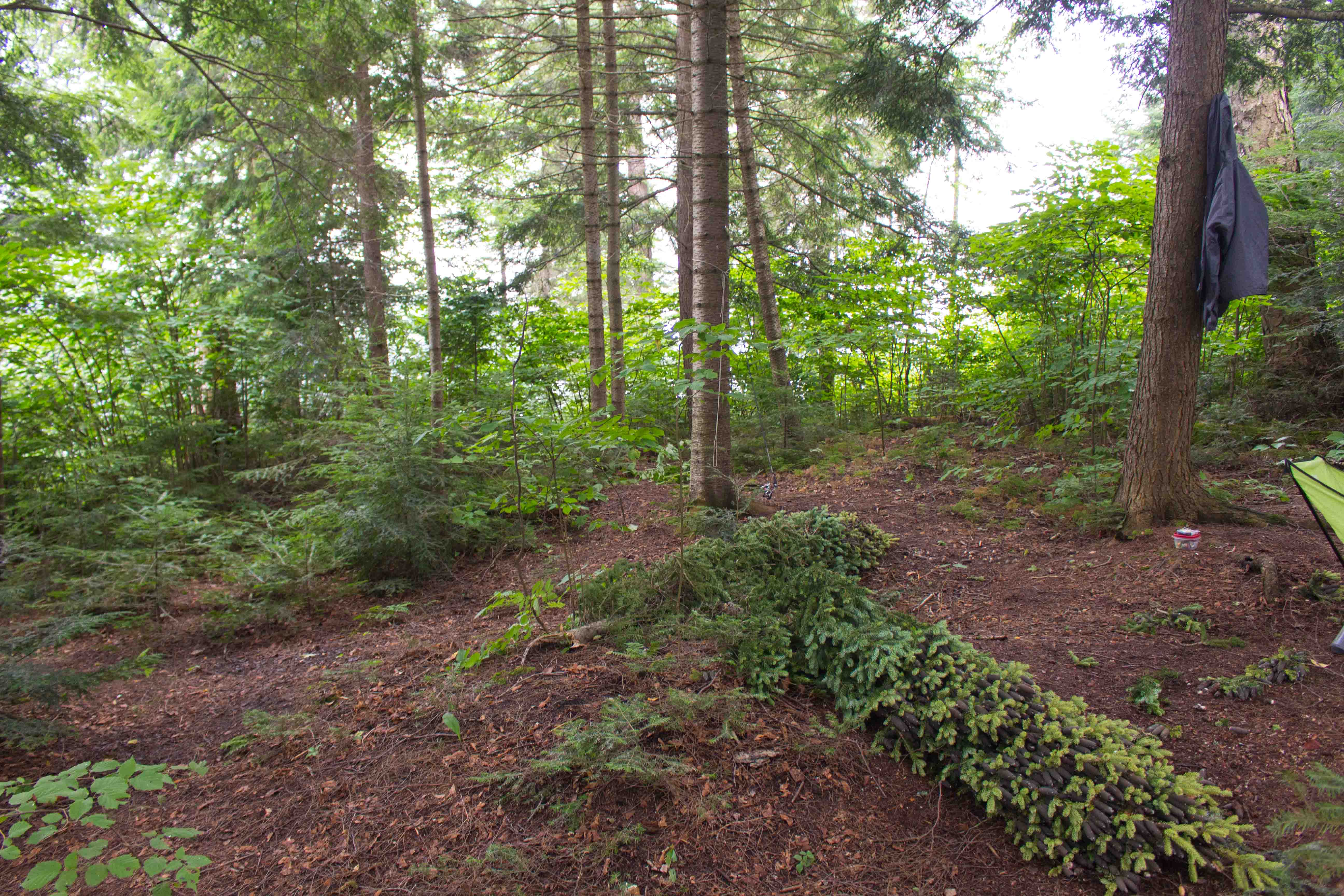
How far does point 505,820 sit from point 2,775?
2.29m

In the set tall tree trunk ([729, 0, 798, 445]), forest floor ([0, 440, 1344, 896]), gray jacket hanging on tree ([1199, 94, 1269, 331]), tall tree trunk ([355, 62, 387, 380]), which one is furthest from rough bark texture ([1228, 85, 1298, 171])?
tall tree trunk ([355, 62, 387, 380])

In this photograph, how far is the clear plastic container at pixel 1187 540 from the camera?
4.16 meters

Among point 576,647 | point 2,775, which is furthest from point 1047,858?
point 2,775

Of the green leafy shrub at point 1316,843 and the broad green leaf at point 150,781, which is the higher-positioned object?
the broad green leaf at point 150,781

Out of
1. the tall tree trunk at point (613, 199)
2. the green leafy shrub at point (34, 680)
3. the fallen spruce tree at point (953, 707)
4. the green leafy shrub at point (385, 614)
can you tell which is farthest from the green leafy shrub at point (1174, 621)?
the tall tree trunk at point (613, 199)

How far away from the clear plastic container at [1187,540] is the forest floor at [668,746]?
0.07m

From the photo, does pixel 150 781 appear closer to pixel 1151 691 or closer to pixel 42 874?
pixel 42 874

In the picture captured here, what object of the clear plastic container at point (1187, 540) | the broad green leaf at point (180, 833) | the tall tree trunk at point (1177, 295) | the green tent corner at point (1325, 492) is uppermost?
the tall tree trunk at point (1177, 295)

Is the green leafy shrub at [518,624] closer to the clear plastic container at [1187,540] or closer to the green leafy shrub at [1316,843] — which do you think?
the green leafy shrub at [1316,843]

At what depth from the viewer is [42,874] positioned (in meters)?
1.57

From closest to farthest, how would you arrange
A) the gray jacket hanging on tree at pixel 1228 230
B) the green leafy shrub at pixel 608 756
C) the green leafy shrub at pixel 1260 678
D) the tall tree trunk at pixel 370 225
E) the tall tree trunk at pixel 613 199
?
the green leafy shrub at pixel 608 756 → the green leafy shrub at pixel 1260 678 → the gray jacket hanging on tree at pixel 1228 230 → the tall tree trunk at pixel 370 225 → the tall tree trunk at pixel 613 199

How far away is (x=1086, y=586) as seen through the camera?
4.07 m

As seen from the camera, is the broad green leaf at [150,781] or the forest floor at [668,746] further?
the forest floor at [668,746]

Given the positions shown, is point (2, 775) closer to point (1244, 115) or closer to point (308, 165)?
point (308, 165)
